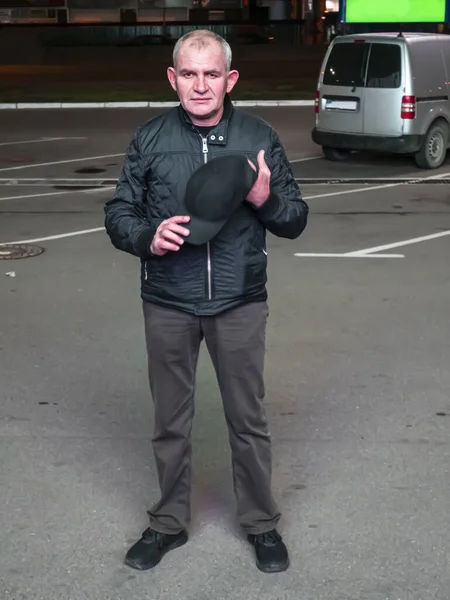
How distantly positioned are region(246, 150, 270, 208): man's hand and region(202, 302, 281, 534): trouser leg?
44cm

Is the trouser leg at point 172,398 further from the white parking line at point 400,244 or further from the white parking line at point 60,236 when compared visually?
the white parking line at point 60,236

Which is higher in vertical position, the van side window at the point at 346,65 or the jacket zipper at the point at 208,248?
the jacket zipper at the point at 208,248

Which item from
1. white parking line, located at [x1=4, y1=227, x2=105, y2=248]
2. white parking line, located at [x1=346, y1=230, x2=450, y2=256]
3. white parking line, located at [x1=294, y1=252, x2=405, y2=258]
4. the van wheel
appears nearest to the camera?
white parking line, located at [x1=294, y1=252, x2=405, y2=258]

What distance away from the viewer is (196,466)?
17.2 feet

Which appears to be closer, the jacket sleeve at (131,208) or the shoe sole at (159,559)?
the jacket sleeve at (131,208)

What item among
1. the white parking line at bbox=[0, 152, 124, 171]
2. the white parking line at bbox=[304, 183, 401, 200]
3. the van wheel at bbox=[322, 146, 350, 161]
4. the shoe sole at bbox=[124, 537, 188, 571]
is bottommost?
the white parking line at bbox=[0, 152, 124, 171]

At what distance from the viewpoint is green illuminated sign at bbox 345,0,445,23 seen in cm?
2186

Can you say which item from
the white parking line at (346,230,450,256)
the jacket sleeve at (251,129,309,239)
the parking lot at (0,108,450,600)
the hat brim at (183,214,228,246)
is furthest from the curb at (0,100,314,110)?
the hat brim at (183,214,228,246)

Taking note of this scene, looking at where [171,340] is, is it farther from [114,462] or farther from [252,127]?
[114,462]

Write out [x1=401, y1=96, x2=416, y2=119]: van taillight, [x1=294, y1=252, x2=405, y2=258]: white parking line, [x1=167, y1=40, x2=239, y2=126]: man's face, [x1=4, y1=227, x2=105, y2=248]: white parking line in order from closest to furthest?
1. [x1=167, y1=40, x2=239, y2=126]: man's face
2. [x1=294, y1=252, x2=405, y2=258]: white parking line
3. [x1=4, y1=227, x2=105, y2=248]: white parking line
4. [x1=401, y1=96, x2=416, y2=119]: van taillight

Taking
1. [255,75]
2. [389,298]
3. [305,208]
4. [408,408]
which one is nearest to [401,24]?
[255,75]

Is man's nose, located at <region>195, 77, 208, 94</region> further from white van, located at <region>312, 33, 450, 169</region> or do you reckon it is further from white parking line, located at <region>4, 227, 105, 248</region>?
white van, located at <region>312, 33, 450, 169</region>

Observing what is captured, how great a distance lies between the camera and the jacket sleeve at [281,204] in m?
3.96

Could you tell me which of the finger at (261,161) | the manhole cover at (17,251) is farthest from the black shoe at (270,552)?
the manhole cover at (17,251)
